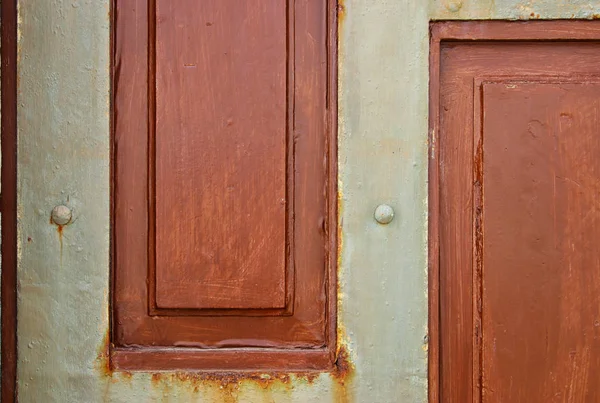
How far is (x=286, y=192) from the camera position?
157 cm

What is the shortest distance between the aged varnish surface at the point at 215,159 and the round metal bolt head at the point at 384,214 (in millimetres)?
117

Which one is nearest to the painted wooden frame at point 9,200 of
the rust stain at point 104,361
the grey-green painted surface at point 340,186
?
the grey-green painted surface at point 340,186

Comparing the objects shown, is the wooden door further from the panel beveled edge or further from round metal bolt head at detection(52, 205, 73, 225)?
round metal bolt head at detection(52, 205, 73, 225)

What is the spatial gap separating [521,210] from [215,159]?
30.6 inches

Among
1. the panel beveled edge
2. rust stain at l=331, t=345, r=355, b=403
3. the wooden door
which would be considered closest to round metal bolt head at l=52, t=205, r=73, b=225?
the panel beveled edge

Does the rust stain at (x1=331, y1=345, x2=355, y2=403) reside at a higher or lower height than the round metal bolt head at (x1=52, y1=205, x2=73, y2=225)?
lower

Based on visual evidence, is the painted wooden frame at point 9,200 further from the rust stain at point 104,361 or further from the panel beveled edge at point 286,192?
the panel beveled edge at point 286,192

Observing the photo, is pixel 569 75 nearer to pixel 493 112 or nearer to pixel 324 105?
pixel 493 112

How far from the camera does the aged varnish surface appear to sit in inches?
61.3

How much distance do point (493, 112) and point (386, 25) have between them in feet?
1.14

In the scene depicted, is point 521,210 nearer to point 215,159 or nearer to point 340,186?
point 340,186

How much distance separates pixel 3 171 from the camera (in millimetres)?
1533

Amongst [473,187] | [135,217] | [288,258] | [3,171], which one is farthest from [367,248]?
[3,171]

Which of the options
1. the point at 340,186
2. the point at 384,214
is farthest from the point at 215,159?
the point at 384,214
